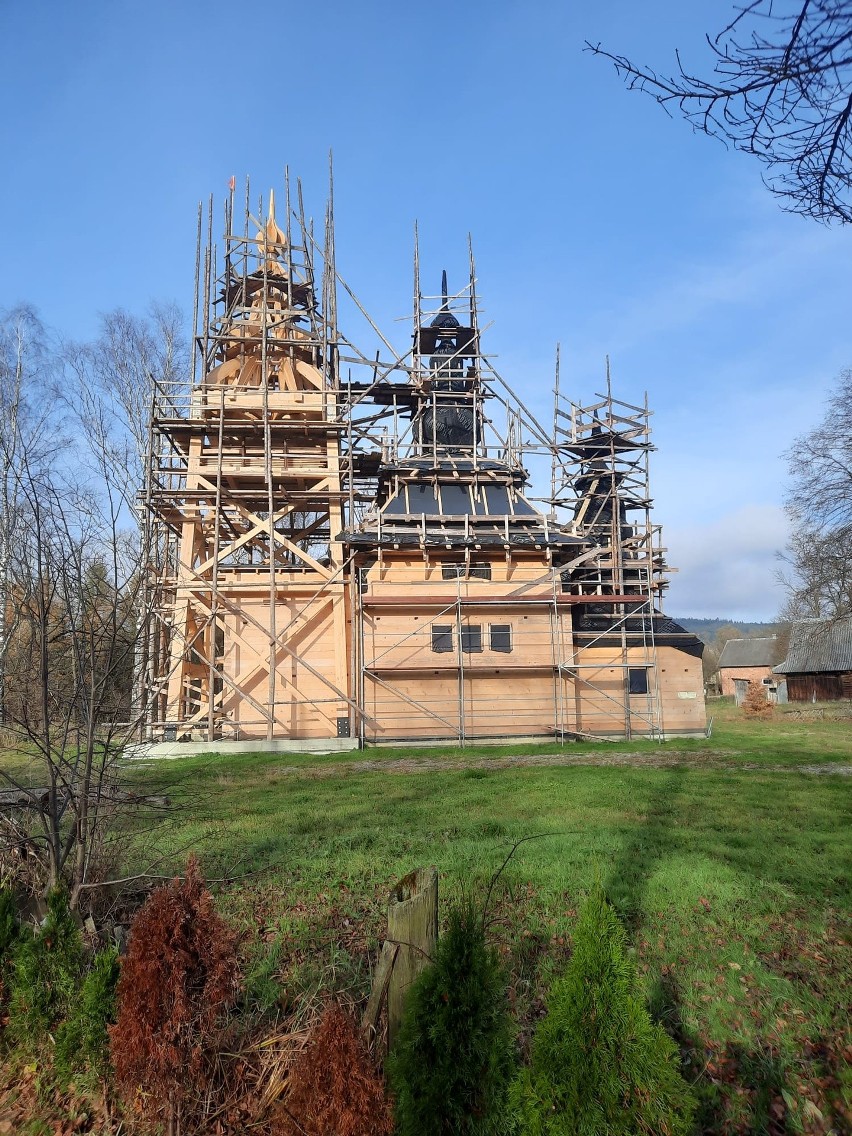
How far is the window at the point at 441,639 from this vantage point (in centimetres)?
2383

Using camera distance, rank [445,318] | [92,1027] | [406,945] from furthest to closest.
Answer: [445,318], [92,1027], [406,945]

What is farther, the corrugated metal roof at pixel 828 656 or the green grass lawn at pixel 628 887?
the corrugated metal roof at pixel 828 656

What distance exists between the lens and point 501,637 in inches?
951

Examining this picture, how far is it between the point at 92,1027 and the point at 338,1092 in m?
1.75

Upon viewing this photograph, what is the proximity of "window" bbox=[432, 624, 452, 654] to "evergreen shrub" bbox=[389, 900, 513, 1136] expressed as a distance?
20.1m

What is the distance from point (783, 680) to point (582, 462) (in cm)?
3187

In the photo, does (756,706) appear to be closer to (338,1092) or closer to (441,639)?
A: (441,639)

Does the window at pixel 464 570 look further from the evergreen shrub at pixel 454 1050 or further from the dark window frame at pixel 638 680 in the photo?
the evergreen shrub at pixel 454 1050

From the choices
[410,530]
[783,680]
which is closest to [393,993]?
[410,530]

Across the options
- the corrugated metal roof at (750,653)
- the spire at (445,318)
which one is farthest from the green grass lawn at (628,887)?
the corrugated metal roof at (750,653)

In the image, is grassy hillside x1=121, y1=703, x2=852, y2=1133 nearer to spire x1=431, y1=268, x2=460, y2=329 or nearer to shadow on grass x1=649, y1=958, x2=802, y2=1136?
shadow on grass x1=649, y1=958, x2=802, y2=1136

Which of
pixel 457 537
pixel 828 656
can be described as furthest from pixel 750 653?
pixel 457 537

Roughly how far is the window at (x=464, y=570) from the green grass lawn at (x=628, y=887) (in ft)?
36.2

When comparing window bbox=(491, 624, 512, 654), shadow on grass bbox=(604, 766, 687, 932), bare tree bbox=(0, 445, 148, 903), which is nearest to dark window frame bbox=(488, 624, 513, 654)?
window bbox=(491, 624, 512, 654)
